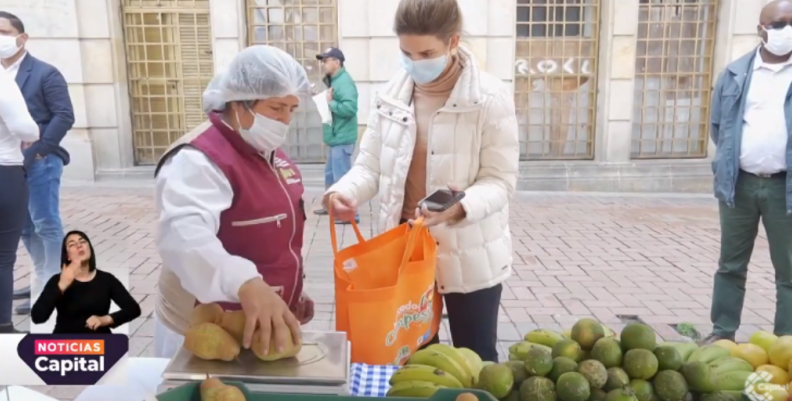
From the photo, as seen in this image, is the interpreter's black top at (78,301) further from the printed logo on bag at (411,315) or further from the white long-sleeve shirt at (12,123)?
the white long-sleeve shirt at (12,123)

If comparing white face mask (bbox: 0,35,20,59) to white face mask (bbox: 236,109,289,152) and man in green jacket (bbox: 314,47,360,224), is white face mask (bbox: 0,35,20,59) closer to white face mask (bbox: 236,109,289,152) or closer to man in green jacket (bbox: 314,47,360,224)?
white face mask (bbox: 236,109,289,152)

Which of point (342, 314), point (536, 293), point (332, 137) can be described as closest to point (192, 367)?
point (342, 314)

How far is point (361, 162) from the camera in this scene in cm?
249

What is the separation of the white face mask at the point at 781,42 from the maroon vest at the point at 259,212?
3125 millimetres

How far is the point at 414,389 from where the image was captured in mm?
1474

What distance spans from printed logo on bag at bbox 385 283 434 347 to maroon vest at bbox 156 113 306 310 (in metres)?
0.36

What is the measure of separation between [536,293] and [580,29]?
5.46 metres

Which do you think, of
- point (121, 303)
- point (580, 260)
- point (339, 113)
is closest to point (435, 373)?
point (121, 303)

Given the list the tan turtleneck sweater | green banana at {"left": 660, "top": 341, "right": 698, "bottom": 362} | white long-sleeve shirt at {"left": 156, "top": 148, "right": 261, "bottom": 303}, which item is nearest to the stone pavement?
white long-sleeve shirt at {"left": 156, "top": 148, "right": 261, "bottom": 303}

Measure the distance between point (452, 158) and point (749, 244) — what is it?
2.42 m

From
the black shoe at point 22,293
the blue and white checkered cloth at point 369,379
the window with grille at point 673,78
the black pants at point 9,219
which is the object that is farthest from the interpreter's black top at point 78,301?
the window with grille at point 673,78

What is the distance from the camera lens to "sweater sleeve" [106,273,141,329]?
127cm

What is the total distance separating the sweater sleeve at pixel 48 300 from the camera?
4.10 ft

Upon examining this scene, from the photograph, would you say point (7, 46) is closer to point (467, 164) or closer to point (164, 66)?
point (467, 164)
